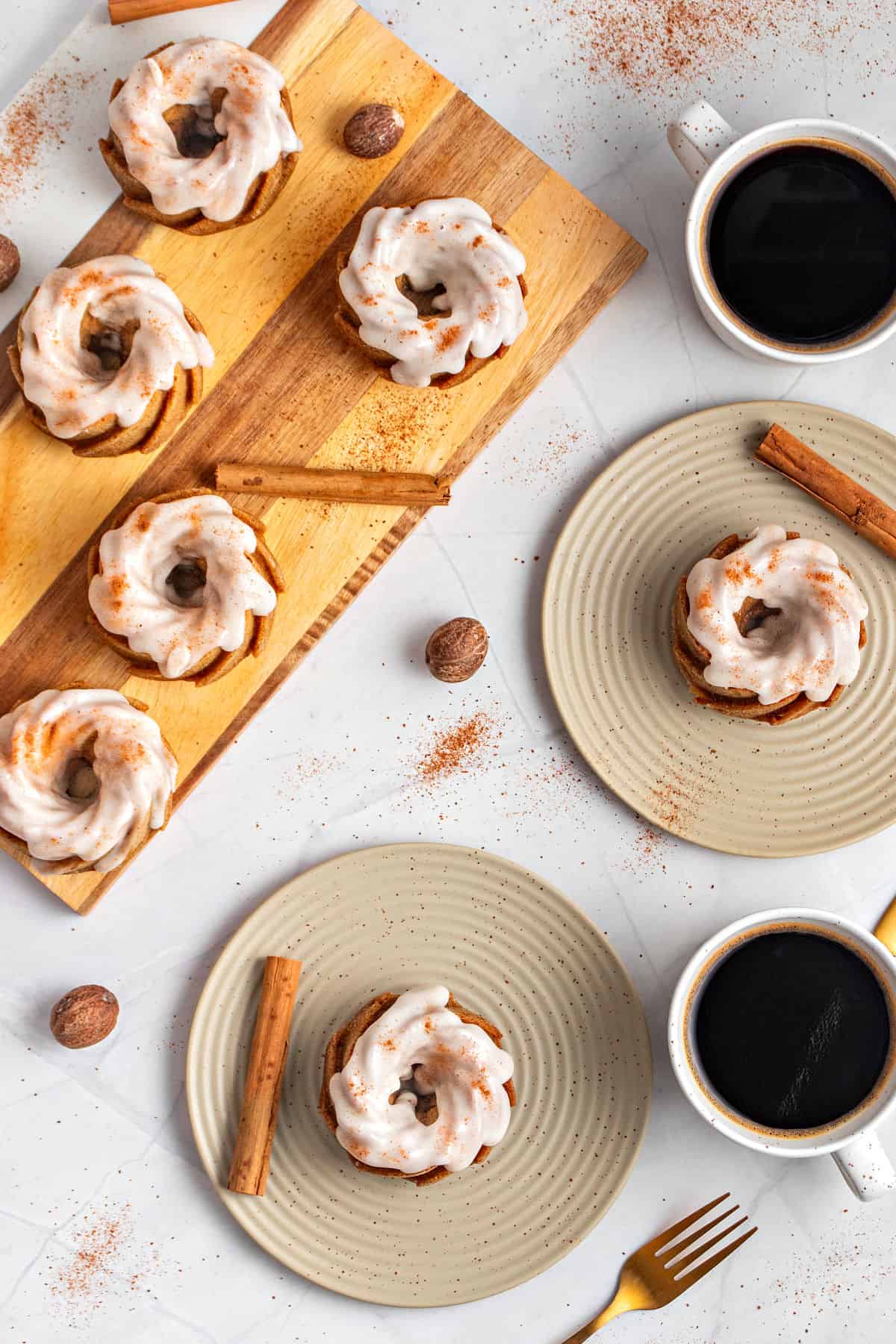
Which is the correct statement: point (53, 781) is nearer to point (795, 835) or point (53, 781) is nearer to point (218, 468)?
point (218, 468)

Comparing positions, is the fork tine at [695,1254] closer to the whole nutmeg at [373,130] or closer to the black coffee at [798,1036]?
the black coffee at [798,1036]

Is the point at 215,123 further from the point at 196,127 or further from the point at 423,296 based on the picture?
the point at 423,296

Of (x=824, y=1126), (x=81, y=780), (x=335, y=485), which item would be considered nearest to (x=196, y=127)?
(x=335, y=485)

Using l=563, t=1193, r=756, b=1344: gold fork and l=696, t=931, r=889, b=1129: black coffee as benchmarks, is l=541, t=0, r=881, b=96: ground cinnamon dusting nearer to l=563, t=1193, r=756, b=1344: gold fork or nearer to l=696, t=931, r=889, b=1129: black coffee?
l=696, t=931, r=889, b=1129: black coffee

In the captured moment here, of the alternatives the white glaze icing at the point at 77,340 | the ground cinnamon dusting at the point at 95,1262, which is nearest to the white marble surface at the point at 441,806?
the ground cinnamon dusting at the point at 95,1262

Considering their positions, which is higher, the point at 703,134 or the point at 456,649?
the point at 703,134
